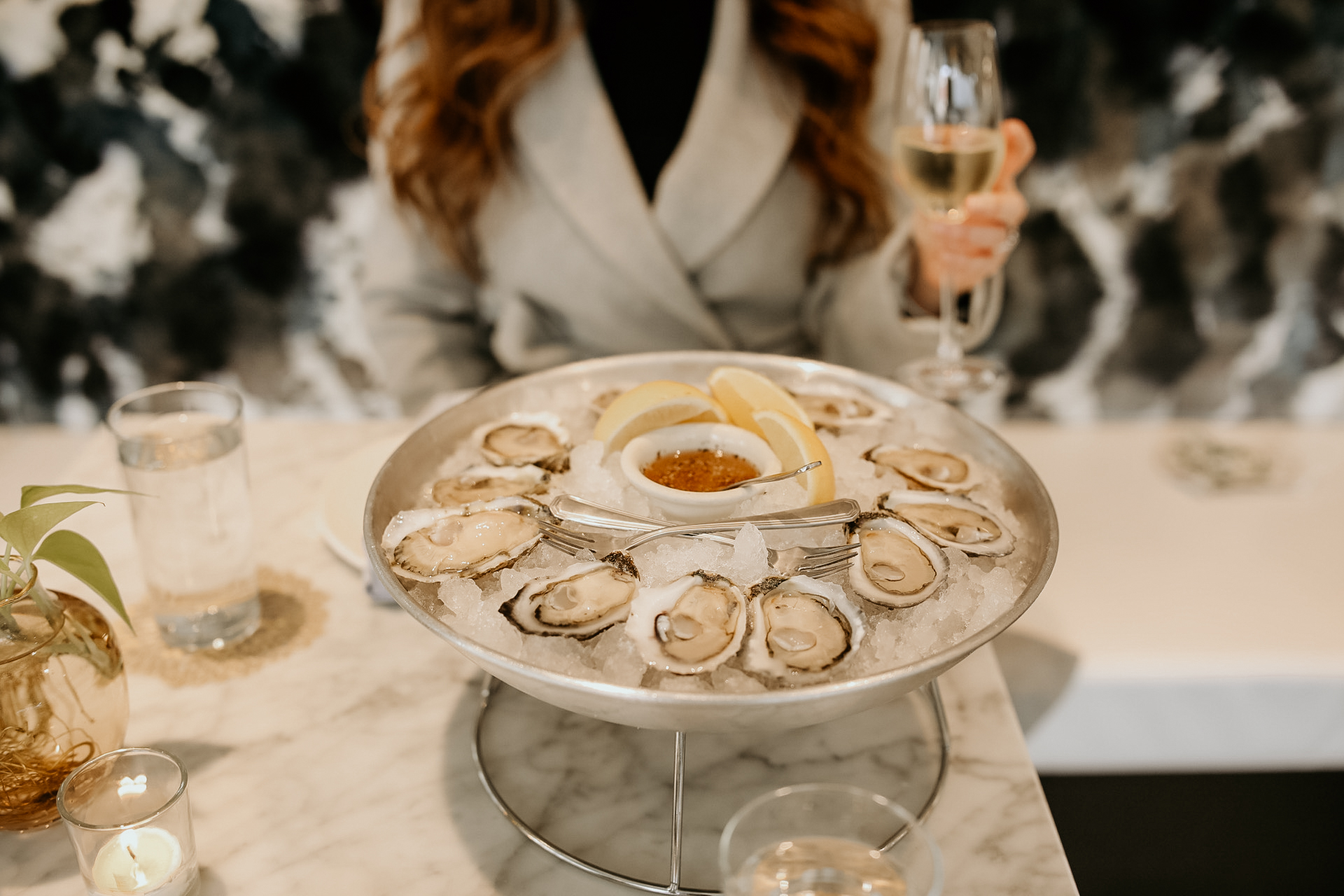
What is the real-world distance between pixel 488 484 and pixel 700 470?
21 centimetres

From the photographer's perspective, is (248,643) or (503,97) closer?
(248,643)

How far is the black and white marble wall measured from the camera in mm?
2166

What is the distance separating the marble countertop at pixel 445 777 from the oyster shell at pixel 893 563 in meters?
0.20

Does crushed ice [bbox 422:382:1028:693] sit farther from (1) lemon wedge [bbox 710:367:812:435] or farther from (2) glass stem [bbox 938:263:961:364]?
(2) glass stem [bbox 938:263:961:364]

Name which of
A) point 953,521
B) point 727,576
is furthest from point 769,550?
point 953,521

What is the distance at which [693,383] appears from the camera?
1.15 m

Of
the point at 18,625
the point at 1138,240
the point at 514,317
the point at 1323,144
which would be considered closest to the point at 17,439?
the point at 514,317

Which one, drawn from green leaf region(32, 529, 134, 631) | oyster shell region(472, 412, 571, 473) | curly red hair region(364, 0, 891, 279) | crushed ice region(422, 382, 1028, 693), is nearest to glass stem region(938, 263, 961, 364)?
curly red hair region(364, 0, 891, 279)

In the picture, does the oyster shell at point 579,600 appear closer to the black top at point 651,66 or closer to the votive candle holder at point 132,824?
the votive candle holder at point 132,824

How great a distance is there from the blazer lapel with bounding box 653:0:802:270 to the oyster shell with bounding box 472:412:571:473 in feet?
2.70

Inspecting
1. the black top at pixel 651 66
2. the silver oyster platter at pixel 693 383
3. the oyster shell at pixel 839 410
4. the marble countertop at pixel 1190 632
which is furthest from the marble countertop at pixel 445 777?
the black top at pixel 651 66

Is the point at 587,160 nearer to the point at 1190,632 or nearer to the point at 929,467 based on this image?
the point at 929,467

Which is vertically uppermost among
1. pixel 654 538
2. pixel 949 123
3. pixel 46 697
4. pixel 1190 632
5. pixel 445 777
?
pixel 949 123

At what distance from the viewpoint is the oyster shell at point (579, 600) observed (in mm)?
710
